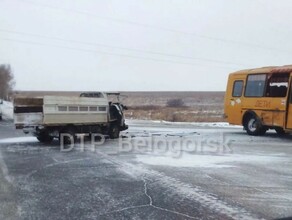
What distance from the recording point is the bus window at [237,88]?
65.8 feet

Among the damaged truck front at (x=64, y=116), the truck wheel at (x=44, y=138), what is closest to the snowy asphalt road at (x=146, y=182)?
the damaged truck front at (x=64, y=116)

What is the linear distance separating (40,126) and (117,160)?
14.8ft

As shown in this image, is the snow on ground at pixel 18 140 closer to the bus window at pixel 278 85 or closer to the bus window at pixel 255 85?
the bus window at pixel 255 85

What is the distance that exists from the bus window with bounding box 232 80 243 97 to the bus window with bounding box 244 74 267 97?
13.9 inches

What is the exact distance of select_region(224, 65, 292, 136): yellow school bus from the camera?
58.1 ft

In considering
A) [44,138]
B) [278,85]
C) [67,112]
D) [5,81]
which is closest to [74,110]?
[67,112]

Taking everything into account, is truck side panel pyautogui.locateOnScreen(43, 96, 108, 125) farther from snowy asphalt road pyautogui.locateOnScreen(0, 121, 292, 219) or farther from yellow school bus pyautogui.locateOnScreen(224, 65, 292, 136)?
yellow school bus pyautogui.locateOnScreen(224, 65, 292, 136)

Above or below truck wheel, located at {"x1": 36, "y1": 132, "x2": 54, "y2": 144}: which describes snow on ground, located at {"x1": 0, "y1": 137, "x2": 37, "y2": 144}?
below

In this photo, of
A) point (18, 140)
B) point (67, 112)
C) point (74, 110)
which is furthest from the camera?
point (18, 140)

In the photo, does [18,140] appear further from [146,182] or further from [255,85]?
[255,85]

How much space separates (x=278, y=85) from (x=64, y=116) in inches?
354

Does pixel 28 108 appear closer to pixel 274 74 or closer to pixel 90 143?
pixel 90 143

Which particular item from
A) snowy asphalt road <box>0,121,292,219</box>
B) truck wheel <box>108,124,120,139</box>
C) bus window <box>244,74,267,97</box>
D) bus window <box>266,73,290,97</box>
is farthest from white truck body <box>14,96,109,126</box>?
bus window <box>266,73,290,97</box>

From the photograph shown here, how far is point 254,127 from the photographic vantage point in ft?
63.1
